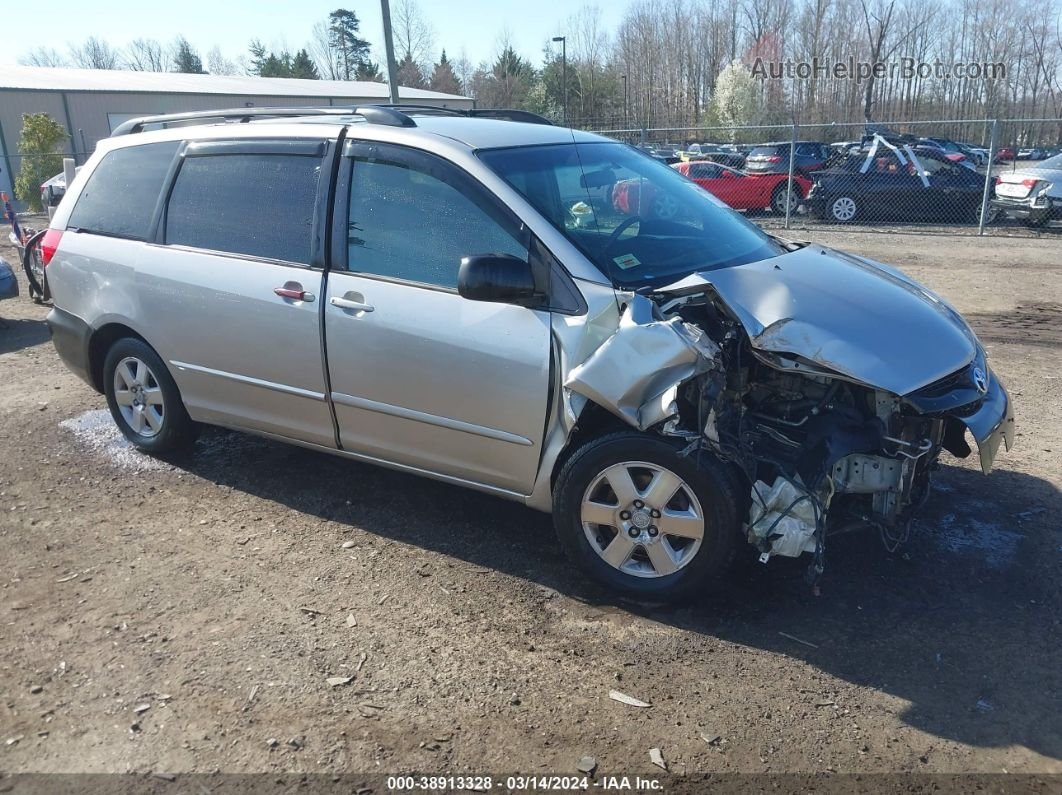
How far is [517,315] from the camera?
3596 millimetres

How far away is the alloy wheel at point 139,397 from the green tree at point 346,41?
74.1 m

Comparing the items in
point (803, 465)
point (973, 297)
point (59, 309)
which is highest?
point (59, 309)

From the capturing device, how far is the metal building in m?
29.3

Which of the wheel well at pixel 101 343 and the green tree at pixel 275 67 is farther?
the green tree at pixel 275 67

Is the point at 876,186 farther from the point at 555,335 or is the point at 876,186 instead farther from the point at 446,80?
the point at 446,80

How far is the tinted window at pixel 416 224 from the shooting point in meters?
3.78

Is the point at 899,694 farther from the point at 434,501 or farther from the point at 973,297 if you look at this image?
the point at 973,297

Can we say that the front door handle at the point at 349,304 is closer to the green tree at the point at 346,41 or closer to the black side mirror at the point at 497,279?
the black side mirror at the point at 497,279

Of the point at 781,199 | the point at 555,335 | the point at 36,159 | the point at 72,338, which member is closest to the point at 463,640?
the point at 555,335

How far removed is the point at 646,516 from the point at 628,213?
1.50 metres

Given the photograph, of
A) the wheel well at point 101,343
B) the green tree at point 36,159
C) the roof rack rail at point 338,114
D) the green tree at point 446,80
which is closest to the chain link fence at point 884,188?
the roof rack rail at point 338,114

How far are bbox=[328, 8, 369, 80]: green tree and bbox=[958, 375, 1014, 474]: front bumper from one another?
251 feet

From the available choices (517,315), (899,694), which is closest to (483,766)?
(899,694)

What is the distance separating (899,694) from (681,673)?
755 mm
